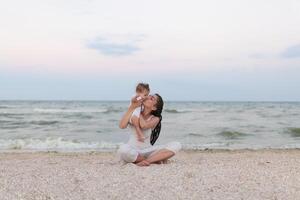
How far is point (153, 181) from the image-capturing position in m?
6.84

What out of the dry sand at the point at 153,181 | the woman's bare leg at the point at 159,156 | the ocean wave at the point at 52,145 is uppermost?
the woman's bare leg at the point at 159,156

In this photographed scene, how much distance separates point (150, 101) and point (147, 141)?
32.1 inches

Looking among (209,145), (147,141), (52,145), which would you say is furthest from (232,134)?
(147,141)

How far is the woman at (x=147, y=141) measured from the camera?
8375 millimetres

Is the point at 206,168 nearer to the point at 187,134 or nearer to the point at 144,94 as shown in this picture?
the point at 144,94

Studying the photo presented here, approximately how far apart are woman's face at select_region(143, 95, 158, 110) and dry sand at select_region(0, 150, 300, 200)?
1.05 metres

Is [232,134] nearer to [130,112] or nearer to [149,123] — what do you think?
[149,123]

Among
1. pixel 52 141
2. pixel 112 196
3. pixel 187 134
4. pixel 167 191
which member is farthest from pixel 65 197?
pixel 187 134

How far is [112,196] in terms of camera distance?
19.6 ft

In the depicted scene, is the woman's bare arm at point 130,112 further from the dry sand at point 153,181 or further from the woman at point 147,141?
the dry sand at point 153,181

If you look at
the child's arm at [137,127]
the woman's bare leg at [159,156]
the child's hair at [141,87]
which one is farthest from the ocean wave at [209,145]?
the child's hair at [141,87]

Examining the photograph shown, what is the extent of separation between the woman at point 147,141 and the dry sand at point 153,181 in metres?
0.20

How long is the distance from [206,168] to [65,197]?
9.71ft

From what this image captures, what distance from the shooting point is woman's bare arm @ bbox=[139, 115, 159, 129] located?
838cm
